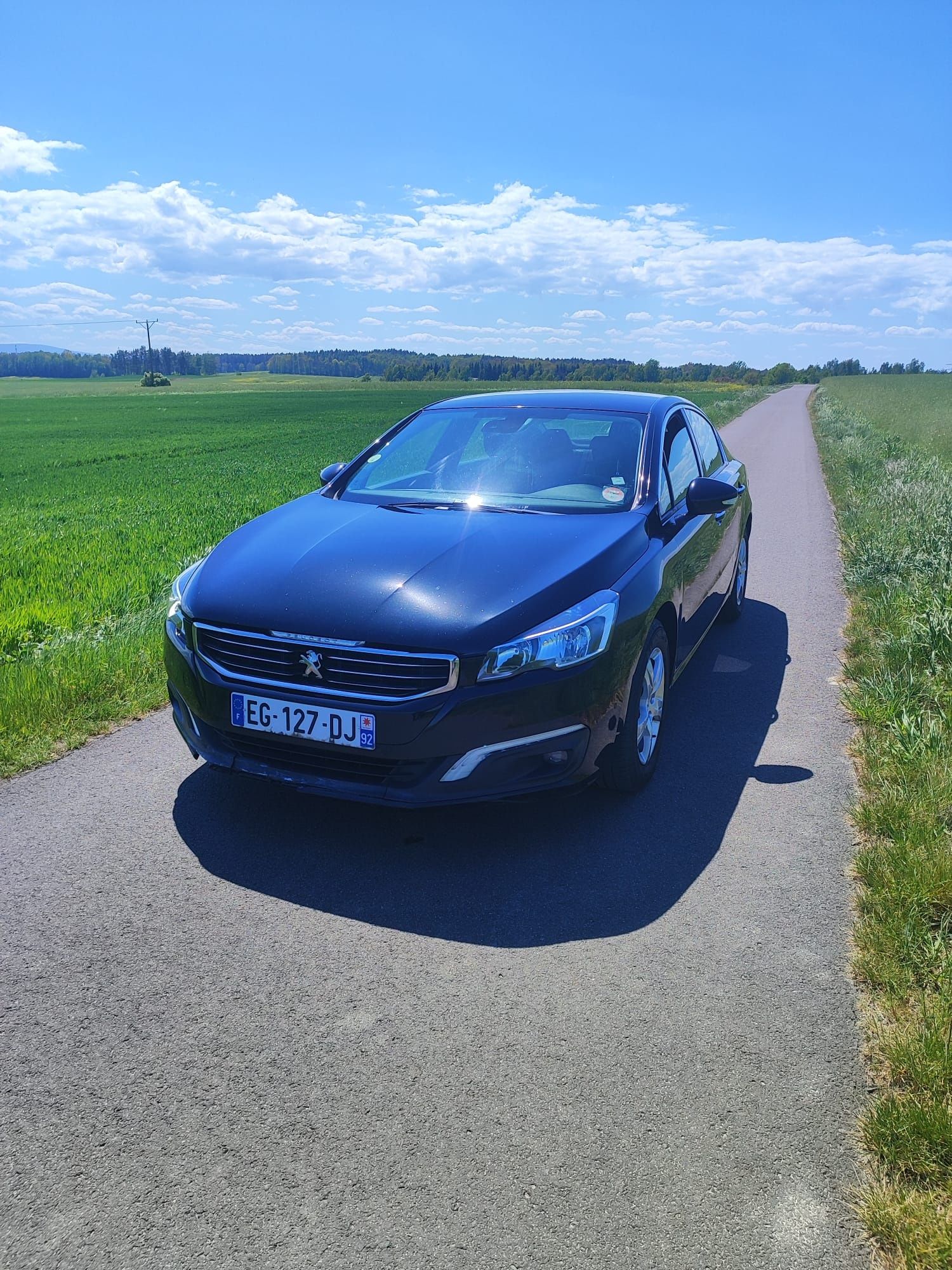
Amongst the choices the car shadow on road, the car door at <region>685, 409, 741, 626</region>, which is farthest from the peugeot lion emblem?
the car door at <region>685, 409, 741, 626</region>

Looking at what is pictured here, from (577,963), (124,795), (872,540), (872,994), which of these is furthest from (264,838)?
(872,540)

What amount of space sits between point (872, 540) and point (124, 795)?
24.8 ft

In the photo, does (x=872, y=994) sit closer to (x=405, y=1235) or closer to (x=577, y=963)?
(x=577, y=963)

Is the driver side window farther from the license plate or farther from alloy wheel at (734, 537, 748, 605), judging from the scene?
the license plate

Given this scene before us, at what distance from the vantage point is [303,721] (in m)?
3.50

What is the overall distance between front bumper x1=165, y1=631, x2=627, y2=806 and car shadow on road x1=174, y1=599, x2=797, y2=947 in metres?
0.22

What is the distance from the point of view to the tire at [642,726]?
391 centimetres

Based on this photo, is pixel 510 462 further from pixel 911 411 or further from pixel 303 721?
pixel 911 411

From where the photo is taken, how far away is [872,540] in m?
9.34

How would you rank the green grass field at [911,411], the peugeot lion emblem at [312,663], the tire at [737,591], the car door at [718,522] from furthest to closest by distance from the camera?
the green grass field at [911,411], the tire at [737,591], the car door at [718,522], the peugeot lion emblem at [312,663]

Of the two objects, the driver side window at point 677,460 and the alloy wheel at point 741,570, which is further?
the alloy wheel at point 741,570

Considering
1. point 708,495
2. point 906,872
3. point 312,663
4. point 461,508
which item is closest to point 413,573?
point 312,663

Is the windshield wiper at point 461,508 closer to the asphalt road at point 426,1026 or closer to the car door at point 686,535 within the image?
the car door at point 686,535

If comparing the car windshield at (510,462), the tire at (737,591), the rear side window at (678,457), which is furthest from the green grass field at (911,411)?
the car windshield at (510,462)
